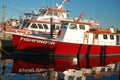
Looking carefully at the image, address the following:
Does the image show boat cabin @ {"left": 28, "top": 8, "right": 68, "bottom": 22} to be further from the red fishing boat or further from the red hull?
the red hull

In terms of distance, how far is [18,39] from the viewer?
31766 mm

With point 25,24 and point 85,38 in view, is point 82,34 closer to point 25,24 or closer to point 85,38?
point 85,38

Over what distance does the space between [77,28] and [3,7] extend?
1012cm

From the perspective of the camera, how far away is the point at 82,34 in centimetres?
3425

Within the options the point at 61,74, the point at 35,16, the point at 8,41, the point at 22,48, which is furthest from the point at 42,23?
the point at 61,74

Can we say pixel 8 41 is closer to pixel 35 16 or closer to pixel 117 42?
pixel 35 16

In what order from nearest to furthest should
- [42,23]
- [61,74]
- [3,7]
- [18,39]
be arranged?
[61,74]
[18,39]
[3,7]
[42,23]

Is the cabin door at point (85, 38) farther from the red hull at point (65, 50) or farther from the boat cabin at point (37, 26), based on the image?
the boat cabin at point (37, 26)

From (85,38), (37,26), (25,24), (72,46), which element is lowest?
(72,46)

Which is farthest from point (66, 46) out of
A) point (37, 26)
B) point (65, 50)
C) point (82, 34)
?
point (37, 26)

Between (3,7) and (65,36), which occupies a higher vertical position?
(3,7)

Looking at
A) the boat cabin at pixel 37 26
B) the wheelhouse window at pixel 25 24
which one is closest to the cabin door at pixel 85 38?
the boat cabin at pixel 37 26

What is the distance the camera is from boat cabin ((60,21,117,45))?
110 feet

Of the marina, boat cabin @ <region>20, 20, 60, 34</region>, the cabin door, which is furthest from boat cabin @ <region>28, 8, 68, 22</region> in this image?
the cabin door
